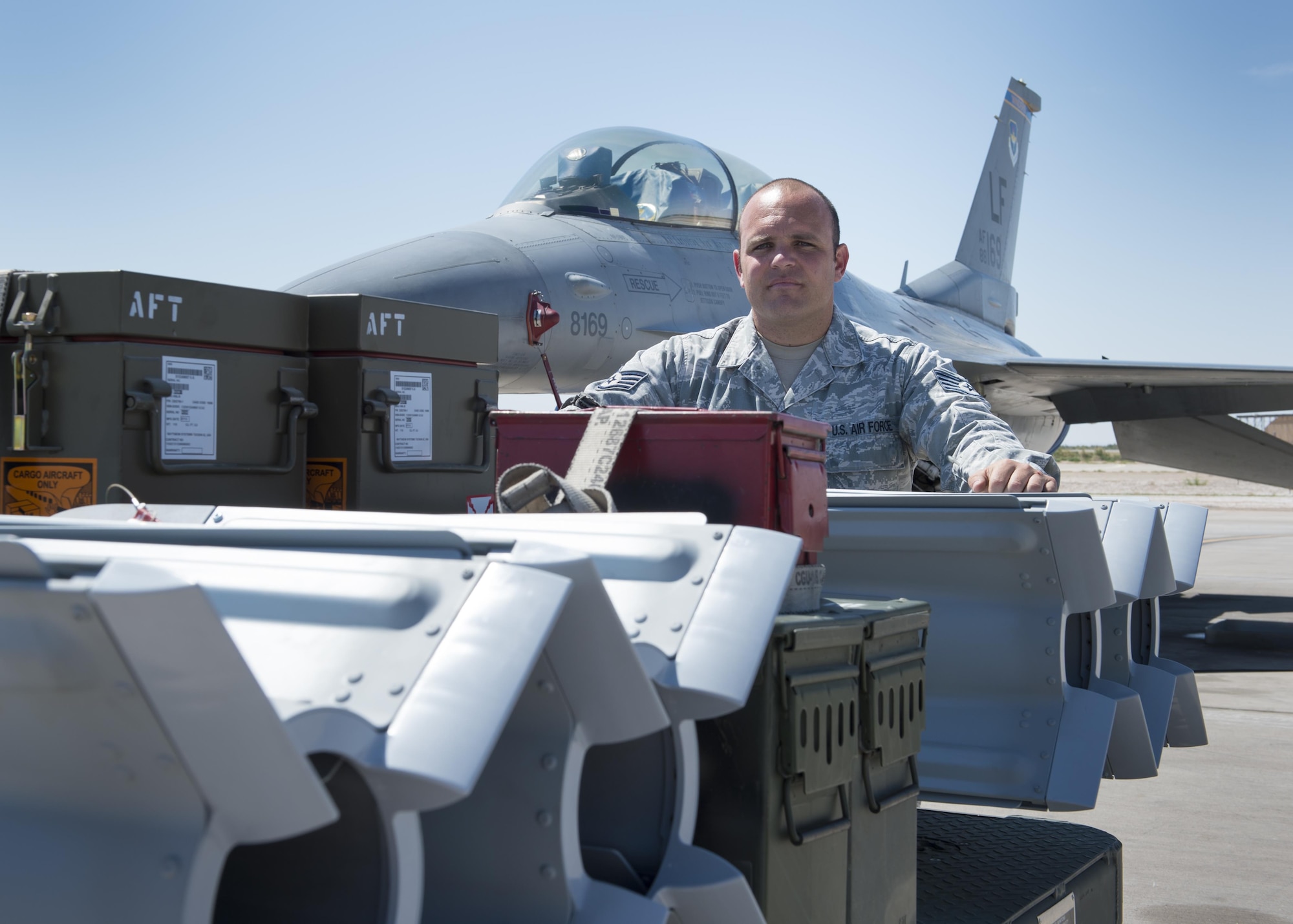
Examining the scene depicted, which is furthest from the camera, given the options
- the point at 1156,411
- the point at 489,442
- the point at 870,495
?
the point at 1156,411

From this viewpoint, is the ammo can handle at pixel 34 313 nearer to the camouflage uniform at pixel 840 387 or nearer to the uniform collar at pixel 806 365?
the camouflage uniform at pixel 840 387

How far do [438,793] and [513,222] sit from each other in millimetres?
6887

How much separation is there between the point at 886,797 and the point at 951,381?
4.55ft

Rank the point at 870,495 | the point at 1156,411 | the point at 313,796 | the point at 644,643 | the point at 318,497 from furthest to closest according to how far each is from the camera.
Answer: the point at 1156,411
the point at 318,497
the point at 870,495
the point at 644,643
the point at 313,796

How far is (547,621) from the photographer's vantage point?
36.0 inches

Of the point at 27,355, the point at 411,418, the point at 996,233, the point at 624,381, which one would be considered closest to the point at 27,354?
the point at 27,355

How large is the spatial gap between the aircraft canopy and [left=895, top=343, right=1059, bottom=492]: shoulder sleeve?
5.38m

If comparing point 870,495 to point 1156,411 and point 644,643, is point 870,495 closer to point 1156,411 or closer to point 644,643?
point 644,643

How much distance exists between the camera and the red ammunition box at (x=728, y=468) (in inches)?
62.9

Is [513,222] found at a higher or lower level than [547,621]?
higher

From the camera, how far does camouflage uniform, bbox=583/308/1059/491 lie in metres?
2.77

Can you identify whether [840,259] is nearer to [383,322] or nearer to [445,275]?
[383,322]

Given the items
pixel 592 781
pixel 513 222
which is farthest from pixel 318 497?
pixel 513 222

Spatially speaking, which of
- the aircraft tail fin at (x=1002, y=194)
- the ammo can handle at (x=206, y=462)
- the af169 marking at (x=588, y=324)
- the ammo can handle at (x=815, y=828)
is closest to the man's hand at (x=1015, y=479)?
the ammo can handle at (x=815, y=828)
